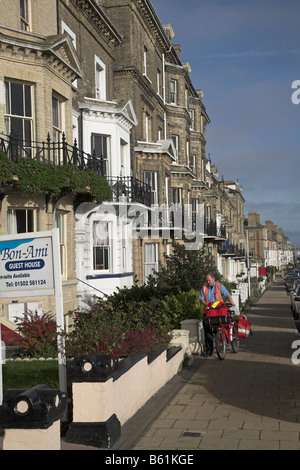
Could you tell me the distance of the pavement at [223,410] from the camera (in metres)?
6.84

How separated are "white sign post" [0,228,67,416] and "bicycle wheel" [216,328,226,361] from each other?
5652 mm

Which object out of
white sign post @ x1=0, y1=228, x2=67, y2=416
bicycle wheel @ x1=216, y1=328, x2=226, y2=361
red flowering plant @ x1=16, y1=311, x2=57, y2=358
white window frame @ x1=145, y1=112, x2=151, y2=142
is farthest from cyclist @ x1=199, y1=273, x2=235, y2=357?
white window frame @ x1=145, y1=112, x2=151, y2=142

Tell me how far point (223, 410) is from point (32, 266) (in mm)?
3512

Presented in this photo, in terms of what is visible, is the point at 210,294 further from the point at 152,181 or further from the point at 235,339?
the point at 152,181

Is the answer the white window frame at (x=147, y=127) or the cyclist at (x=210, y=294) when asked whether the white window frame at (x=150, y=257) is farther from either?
the cyclist at (x=210, y=294)

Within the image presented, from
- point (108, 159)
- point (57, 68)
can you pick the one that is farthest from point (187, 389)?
point (108, 159)

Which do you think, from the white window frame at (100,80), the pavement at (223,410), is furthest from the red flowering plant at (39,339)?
the white window frame at (100,80)

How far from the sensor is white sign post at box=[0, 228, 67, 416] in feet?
25.2

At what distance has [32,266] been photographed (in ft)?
25.5

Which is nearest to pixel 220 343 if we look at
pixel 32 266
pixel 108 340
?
pixel 108 340

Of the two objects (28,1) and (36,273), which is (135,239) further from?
(36,273)

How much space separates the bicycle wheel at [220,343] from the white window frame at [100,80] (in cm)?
1379
